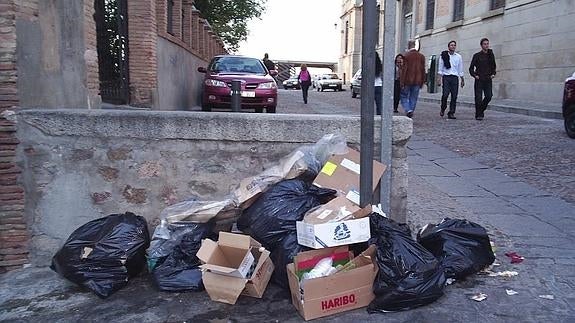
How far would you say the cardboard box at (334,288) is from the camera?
2979 mm

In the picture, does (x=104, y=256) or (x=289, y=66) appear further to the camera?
(x=289, y=66)

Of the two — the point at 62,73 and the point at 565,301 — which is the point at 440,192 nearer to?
the point at 565,301

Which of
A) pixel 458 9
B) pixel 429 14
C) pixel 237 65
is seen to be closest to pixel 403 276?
pixel 237 65

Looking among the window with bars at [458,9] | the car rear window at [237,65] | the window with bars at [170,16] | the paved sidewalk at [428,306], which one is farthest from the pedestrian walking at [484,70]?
the window with bars at [458,9]

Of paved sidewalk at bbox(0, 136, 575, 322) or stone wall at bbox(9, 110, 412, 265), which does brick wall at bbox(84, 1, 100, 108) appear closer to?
stone wall at bbox(9, 110, 412, 265)

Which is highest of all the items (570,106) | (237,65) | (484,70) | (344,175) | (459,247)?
(237,65)

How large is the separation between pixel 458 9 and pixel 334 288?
2309 cm

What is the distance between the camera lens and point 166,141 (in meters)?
3.91


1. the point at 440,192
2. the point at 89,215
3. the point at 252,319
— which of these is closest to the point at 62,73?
the point at 89,215

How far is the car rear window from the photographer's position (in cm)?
1320

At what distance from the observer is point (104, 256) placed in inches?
135

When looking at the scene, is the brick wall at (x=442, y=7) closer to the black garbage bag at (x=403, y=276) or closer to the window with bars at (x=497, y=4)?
the window with bars at (x=497, y=4)

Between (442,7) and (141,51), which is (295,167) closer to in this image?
(141,51)

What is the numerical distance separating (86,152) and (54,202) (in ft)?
1.52
